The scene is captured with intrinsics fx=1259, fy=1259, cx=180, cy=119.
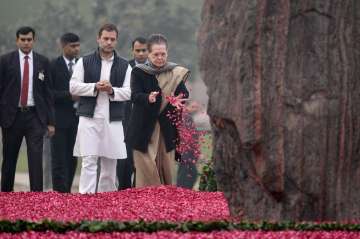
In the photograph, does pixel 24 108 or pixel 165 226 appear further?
pixel 24 108

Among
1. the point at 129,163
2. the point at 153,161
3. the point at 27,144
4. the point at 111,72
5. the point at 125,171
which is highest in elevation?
the point at 111,72

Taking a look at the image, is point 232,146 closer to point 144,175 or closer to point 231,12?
point 231,12

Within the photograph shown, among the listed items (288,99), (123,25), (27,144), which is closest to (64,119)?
(27,144)

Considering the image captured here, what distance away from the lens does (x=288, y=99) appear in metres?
10.5

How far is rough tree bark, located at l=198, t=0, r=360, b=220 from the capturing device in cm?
1047

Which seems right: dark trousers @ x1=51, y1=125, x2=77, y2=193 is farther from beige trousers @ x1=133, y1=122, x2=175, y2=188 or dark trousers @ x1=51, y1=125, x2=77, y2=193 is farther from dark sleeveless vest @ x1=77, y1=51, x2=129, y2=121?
beige trousers @ x1=133, y1=122, x2=175, y2=188

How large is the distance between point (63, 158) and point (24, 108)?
1995 millimetres

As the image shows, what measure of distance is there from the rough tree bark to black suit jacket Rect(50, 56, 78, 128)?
8091 mm

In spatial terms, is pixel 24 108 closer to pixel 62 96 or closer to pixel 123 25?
pixel 62 96

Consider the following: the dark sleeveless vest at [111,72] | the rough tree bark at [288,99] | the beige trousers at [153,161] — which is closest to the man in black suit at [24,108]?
the dark sleeveless vest at [111,72]

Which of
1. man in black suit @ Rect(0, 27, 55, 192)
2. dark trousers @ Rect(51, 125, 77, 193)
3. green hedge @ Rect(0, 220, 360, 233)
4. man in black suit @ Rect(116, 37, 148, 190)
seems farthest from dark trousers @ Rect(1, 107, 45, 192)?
green hedge @ Rect(0, 220, 360, 233)

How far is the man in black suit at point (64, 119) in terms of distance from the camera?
18.4m

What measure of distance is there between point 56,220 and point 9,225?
43 centimetres

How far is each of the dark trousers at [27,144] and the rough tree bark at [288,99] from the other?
6.14 meters
